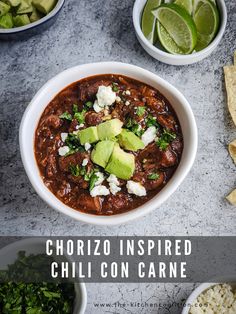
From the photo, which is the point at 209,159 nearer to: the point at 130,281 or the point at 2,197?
the point at 130,281

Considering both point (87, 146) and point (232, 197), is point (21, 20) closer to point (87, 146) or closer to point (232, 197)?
point (87, 146)

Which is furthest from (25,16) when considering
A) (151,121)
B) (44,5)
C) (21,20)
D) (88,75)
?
(151,121)

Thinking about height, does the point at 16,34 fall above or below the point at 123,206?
above

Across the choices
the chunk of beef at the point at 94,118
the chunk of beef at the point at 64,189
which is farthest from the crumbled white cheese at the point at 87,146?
the chunk of beef at the point at 64,189

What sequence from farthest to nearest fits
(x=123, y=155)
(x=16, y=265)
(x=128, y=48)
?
1. (x=128, y=48)
2. (x=16, y=265)
3. (x=123, y=155)

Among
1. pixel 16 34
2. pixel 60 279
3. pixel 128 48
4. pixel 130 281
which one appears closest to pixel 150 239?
pixel 130 281

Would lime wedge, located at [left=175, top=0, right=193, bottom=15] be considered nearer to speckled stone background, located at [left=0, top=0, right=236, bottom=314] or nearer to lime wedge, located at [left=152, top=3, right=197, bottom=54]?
lime wedge, located at [left=152, top=3, right=197, bottom=54]

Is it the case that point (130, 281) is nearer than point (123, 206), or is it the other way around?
point (123, 206)

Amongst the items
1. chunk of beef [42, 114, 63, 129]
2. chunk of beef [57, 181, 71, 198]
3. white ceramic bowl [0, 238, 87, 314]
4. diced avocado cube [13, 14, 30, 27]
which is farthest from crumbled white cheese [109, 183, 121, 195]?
diced avocado cube [13, 14, 30, 27]
